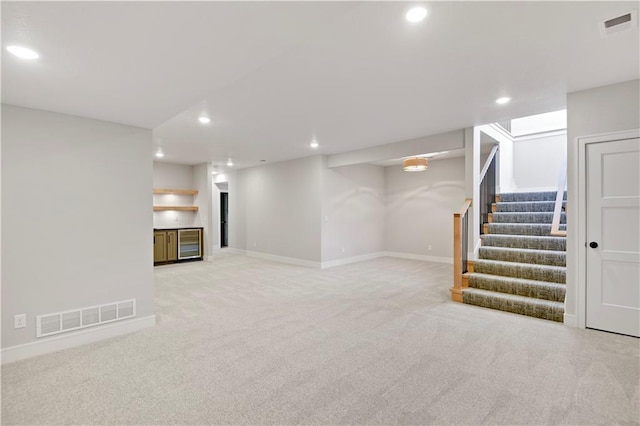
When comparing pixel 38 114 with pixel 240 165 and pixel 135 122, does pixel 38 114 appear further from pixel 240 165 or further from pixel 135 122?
pixel 240 165

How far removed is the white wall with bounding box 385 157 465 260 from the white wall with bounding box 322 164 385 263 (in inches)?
13.3

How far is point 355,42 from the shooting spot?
2.49 m

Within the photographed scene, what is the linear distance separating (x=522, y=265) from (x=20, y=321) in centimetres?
601

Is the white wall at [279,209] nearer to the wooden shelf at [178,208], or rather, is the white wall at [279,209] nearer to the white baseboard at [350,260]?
the white baseboard at [350,260]

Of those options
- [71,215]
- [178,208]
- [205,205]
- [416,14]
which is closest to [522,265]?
[416,14]

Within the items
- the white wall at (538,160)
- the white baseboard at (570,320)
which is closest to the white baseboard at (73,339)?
the white baseboard at (570,320)

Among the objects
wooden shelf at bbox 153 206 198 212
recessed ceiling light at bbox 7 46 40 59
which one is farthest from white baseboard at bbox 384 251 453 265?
recessed ceiling light at bbox 7 46 40 59

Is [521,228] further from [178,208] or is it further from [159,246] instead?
[178,208]

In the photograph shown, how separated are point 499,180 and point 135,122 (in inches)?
265

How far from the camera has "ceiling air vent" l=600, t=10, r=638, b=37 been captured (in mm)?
2184

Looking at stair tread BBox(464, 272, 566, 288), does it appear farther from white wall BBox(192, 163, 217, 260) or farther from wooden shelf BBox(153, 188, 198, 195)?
wooden shelf BBox(153, 188, 198, 195)

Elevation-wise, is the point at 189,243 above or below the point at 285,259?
above

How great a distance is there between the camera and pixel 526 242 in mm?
4895

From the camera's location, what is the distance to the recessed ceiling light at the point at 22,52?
1.98 m
